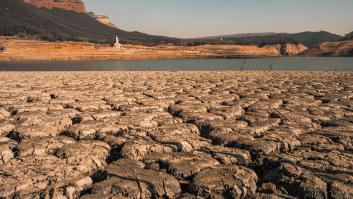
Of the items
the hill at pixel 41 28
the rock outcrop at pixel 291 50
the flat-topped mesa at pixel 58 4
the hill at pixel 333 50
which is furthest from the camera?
the flat-topped mesa at pixel 58 4

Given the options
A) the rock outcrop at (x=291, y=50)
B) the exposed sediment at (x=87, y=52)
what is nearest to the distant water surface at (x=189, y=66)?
the exposed sediment at (x=87, y=52)

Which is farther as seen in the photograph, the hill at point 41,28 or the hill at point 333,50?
the hill at point 333,50

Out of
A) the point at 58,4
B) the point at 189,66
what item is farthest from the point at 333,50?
the point at 58,4

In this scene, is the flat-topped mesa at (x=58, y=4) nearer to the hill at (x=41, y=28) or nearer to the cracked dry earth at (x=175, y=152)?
the hill at (x=41, y=28)

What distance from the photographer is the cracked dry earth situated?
2.02 m

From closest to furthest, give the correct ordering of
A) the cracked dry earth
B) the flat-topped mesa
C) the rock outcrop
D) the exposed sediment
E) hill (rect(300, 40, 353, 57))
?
the cracked dry earth < the exposed sediment < hill (rect(300, 40, 353, 57)) < the rock outcrop < the flat-topped mesa

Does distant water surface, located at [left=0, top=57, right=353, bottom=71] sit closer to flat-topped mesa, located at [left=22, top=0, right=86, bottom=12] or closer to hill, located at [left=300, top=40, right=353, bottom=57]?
hill, located at [left=300, top=40, right=353, bottom=57]

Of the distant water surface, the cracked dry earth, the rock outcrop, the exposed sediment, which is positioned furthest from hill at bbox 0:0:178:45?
the cracked dry earth

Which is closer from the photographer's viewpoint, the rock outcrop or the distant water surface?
the distant water surface

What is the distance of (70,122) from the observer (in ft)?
11.8

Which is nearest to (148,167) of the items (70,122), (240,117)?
(70,122)

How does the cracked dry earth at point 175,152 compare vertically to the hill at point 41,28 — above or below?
below

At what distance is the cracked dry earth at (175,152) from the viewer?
2023mm

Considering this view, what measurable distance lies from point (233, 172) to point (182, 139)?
828mm
